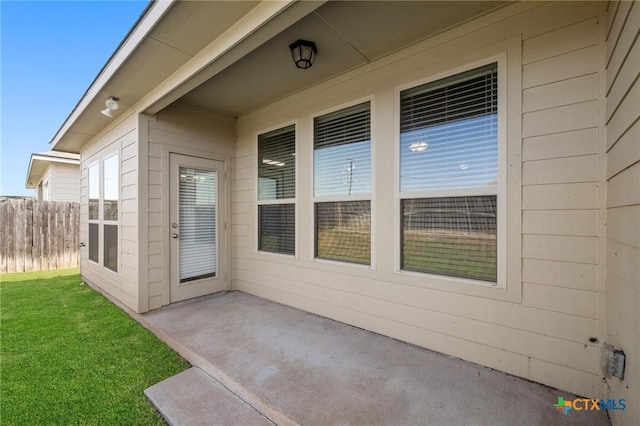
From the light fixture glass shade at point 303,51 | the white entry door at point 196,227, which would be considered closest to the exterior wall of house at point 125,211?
the white entry door at point 196,227

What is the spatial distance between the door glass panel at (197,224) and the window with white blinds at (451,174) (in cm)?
271

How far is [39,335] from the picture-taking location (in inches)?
107

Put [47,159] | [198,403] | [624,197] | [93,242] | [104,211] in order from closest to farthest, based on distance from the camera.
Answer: [624,197]
[198,403]
[104,211]
[93,242]
[47,159]

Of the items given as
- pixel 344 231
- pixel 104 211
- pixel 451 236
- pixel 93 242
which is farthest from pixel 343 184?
pixel 93 242

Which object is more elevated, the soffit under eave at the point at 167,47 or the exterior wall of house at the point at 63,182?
the soffit under eave at the point at 167,47

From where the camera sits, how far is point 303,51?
2352 millimetres

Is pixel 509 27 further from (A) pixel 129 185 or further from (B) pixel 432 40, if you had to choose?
(A) pixel 129 185

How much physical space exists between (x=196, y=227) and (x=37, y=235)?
→ 5.38 m

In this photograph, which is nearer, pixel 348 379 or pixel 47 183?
pixel 348 379

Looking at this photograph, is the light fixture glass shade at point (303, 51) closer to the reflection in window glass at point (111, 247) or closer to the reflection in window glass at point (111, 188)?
the reflection in window glass at point (111, 188)

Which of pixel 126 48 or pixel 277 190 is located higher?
pixel 126 48

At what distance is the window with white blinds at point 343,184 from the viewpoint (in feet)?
8.96

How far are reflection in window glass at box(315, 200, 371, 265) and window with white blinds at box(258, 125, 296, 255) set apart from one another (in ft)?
1.47

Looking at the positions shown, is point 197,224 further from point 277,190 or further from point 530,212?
point 530,212
